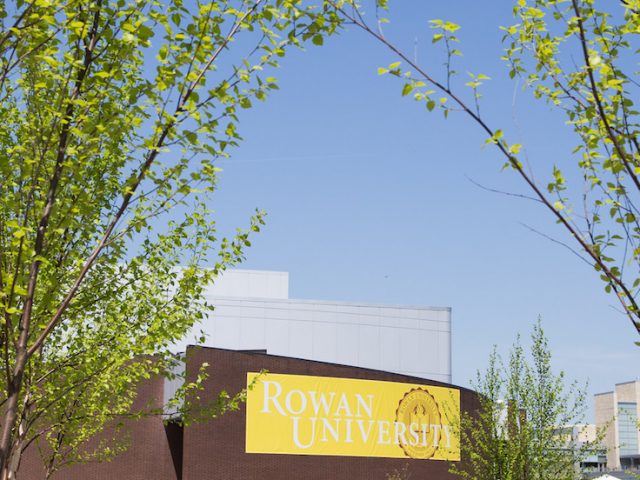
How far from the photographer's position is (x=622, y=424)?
171m

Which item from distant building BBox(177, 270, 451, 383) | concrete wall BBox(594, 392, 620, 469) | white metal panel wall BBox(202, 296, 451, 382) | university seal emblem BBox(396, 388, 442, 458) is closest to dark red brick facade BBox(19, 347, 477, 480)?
university seal emblem BBox(396, 388, 442, 458)

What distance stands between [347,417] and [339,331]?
2905 centimetres

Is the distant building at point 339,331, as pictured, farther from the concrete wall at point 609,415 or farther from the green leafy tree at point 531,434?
the concrete wall at point 609,415

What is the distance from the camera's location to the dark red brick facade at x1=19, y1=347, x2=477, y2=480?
37281 mm

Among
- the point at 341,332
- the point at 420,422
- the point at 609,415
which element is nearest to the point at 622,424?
the point at 609,415

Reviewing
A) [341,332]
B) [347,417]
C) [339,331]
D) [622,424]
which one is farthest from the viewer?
[622,424]

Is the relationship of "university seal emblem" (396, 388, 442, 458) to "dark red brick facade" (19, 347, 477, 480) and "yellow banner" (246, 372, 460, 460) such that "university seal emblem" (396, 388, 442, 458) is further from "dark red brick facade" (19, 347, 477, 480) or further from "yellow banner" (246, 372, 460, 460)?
"dark red brick facade" (19, 347, 477, 480)

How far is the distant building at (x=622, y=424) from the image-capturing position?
16825 centimetres

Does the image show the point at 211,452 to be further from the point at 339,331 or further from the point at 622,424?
the point at 622,424

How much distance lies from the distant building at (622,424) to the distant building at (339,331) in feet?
338

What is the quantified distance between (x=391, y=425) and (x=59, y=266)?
30.0 meters

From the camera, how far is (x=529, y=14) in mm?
7957

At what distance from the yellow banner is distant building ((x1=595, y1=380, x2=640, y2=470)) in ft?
427

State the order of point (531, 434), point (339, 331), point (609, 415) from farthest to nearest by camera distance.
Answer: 1. point (609, 415)
2. point (339, 331)
3. point (531, 434)
